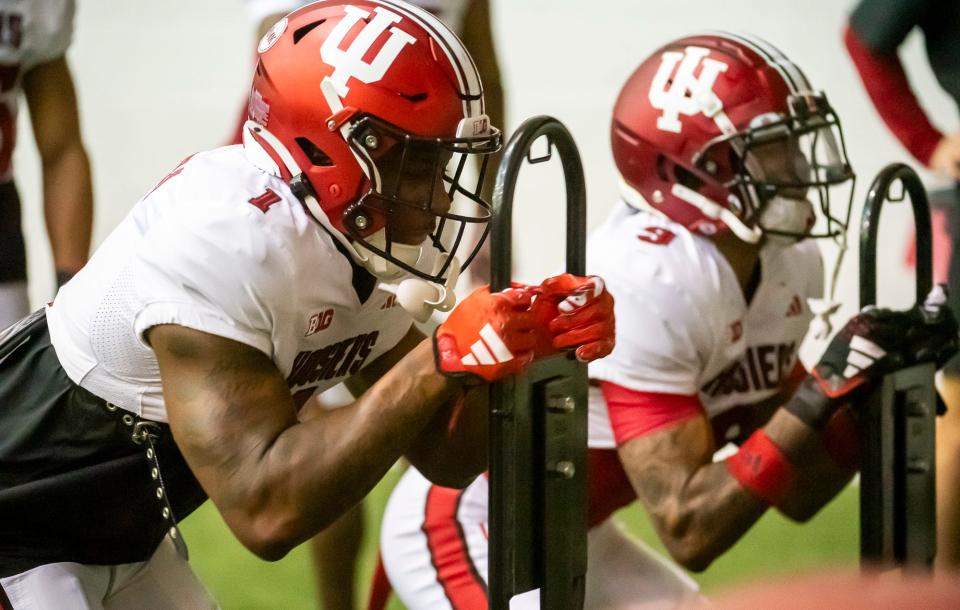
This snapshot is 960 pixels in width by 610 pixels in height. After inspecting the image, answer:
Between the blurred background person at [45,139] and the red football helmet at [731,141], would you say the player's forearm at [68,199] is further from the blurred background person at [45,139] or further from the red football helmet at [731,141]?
the red football helmet at [731,141]

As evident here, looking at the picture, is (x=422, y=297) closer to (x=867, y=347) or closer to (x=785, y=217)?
(x=867, y=347)

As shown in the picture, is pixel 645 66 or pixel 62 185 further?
pixel 62 185

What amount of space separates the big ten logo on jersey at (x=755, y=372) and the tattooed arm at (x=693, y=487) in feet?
0.65

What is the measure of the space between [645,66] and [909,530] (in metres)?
0.92

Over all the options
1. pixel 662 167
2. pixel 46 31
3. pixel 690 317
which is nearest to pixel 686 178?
pixel 662 167

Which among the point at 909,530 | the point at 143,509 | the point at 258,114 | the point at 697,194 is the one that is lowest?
the point at 909,530

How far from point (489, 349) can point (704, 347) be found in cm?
78

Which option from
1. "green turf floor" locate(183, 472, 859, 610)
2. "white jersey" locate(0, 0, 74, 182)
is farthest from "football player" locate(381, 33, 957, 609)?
"white jersey" locate(0, 0, 74, 182)

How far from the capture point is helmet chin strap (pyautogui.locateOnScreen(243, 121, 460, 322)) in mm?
1843

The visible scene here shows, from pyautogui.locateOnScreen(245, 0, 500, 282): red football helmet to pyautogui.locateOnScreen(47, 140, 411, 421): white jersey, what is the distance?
0.15ft

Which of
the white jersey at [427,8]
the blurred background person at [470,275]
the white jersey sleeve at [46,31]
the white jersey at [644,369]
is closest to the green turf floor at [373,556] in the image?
the blurred background person at [470,275]

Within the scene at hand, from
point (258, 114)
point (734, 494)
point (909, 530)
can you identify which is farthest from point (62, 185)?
point (909, 530)

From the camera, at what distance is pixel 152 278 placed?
1.79m

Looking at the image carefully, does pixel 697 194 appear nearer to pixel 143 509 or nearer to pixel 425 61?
pixel 425 61
